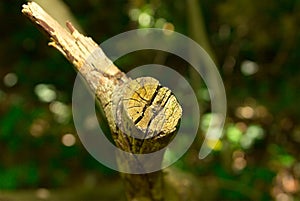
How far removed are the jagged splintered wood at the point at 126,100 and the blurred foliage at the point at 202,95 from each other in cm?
123

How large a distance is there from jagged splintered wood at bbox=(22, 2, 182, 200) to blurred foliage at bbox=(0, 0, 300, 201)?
123 cm

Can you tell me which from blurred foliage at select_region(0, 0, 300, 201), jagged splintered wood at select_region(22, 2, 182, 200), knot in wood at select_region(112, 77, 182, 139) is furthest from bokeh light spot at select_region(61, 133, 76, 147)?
knot in wood at select_region(112, 77, 182, 139)

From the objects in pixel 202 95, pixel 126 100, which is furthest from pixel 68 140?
pixel 126 100

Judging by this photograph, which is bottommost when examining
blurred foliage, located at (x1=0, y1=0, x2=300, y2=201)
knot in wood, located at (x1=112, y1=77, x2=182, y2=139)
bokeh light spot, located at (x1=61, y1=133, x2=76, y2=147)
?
knot in wood, located at (x1=112, y1=77, x2=182, y2=139)

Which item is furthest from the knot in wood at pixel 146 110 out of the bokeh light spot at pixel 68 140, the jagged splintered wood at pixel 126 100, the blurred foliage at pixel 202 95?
the bokeh light spot at pixel 68 140

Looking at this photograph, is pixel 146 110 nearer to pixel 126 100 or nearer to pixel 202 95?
pixel 126 100

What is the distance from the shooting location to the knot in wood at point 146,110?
3.18 feet

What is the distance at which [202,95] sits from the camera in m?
2.45

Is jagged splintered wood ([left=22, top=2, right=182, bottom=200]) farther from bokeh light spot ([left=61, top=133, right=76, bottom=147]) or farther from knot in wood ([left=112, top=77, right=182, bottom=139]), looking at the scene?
bokeh light spot ([left=61, top=133, right=76, bottom=147])

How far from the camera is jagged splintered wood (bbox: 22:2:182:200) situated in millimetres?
973

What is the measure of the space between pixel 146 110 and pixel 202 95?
149cm

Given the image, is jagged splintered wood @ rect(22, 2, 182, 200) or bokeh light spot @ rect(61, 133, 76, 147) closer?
jagged splintered wood @ rect(22, 2, 182, 200)

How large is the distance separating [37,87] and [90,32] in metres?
0.33

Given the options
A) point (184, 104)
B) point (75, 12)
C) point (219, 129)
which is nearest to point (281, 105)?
point (219, 129)
